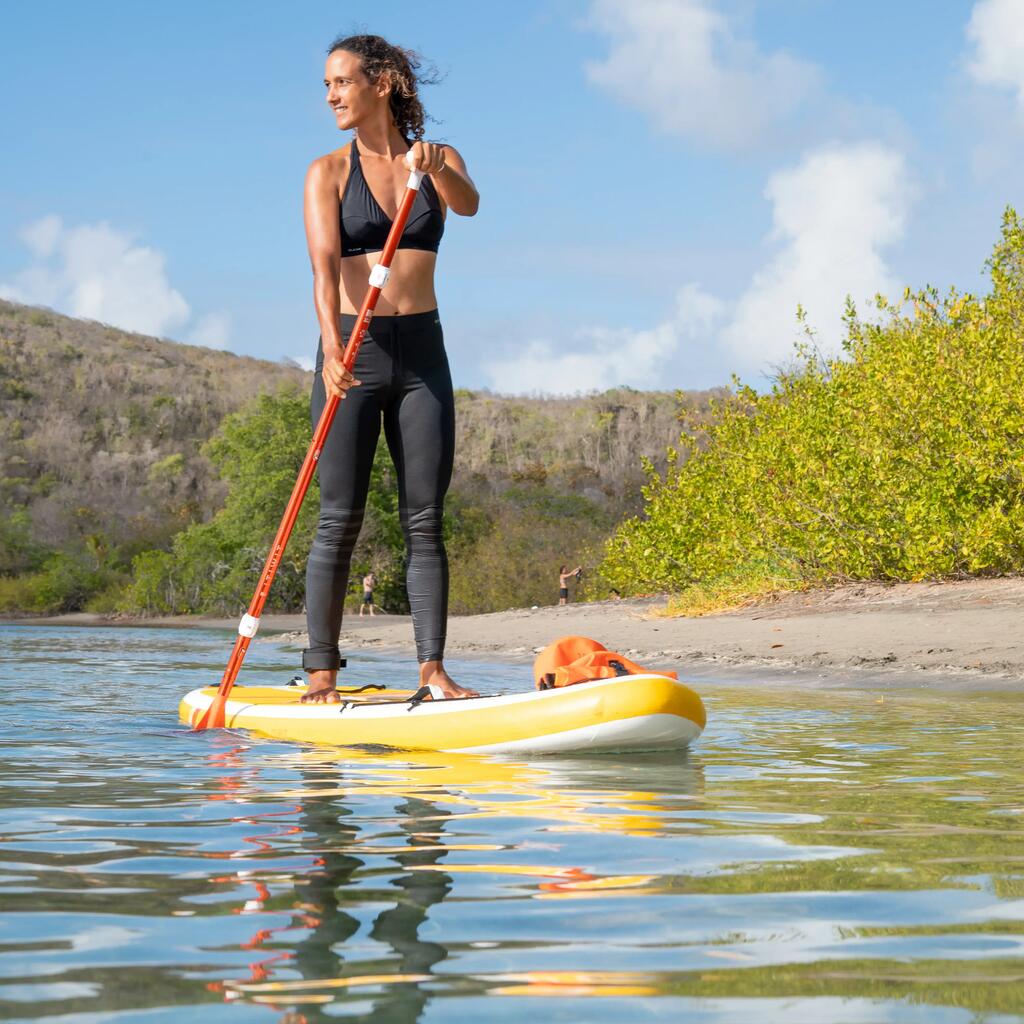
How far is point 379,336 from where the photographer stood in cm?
595

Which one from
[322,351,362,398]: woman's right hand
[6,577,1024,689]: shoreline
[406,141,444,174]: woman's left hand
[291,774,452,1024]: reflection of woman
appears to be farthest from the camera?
[6,577,1024,689]: shoreline

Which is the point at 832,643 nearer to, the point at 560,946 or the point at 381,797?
the point at 381,797

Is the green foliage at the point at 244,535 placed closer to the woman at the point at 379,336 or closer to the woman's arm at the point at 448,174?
Answer: the woman at the point at 379,336

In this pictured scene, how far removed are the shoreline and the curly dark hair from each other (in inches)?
252

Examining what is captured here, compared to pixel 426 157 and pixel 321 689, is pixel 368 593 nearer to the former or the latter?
pixel 321 689

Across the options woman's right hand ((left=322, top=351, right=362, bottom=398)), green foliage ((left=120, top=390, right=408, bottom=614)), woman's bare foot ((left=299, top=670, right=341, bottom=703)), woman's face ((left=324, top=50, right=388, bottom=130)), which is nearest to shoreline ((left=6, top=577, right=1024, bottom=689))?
woman's bare foot ((left=299, top=670, right=341, bottom=703))

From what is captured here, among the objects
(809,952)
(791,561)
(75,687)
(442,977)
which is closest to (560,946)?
(442,977)

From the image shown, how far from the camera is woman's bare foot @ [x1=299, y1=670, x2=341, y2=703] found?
641 cm

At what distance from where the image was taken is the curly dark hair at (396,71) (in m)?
6.14

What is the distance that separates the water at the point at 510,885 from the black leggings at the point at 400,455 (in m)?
0.75

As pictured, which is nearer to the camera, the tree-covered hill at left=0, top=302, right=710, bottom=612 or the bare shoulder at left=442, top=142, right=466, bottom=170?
the bare shoulder at left=442, top=142, right=466, bottom=170

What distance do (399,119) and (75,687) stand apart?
5.59 meters

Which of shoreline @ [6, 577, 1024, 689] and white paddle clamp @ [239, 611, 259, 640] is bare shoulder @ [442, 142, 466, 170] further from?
shoreline @ [6, 577, 1024, 689]

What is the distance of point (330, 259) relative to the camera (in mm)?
6000
